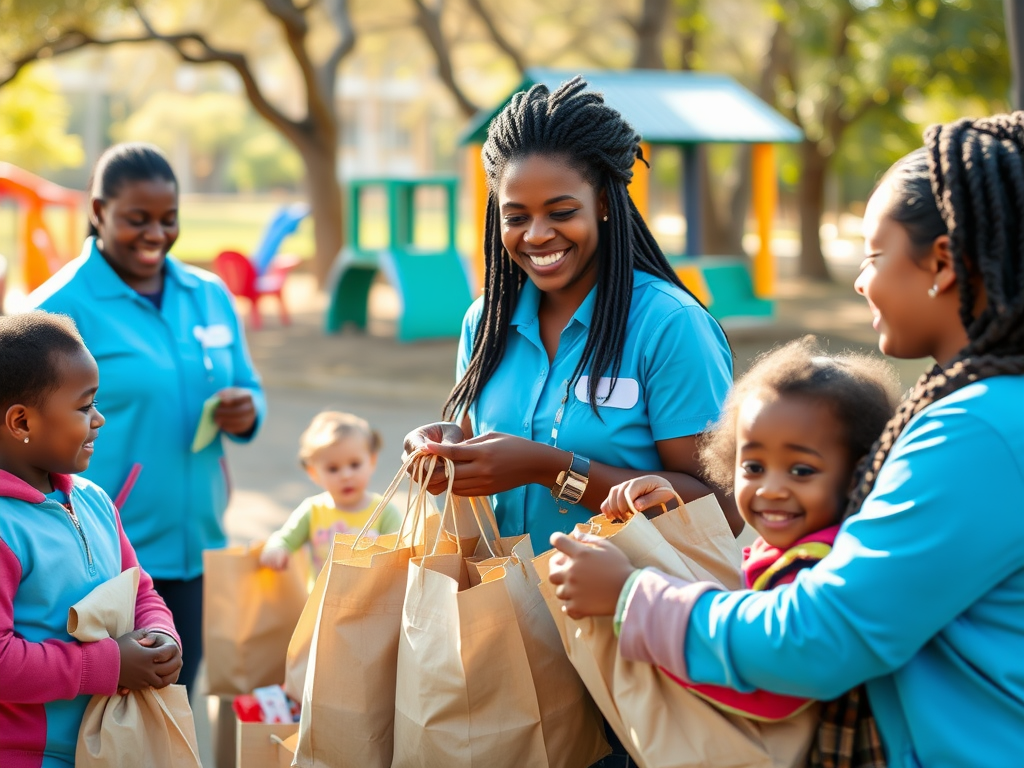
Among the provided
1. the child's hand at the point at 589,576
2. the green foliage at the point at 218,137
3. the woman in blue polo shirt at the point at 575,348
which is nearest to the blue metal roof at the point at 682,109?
the woman in blue polo shirt at the point at 575,348

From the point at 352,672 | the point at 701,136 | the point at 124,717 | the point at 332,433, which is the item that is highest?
the point at 701,136

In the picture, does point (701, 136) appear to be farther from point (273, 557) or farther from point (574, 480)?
point (574, 480)

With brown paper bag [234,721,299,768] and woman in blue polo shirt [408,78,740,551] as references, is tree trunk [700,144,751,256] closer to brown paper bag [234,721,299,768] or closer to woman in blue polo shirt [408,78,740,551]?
woman in blue polo shirt [408,78,740,551]

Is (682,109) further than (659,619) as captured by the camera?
Yes

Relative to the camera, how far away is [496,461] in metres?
2.59

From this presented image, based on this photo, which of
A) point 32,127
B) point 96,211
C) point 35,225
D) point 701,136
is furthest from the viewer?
point 32,127

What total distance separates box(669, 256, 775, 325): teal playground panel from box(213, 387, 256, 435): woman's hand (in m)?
10.0

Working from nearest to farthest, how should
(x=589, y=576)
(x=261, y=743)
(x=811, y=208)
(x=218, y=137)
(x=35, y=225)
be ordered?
(x=589, y=576), (x=261, y=743), (x=35, y=225), (x=811, y=208), (x=218, y=137)

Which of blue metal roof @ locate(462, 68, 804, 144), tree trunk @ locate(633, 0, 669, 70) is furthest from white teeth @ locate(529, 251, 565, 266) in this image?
tree trunk @ locate(633, 0, 669, 70)

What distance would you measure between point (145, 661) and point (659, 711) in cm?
114

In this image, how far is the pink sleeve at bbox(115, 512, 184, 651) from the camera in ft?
8.85

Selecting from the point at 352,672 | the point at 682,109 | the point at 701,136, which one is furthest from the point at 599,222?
the point at 682,109

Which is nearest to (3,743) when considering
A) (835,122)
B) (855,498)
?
(855,498)

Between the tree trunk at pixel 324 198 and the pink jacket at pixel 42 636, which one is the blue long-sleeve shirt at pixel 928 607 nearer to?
the pink jacket at pixel 42 636
